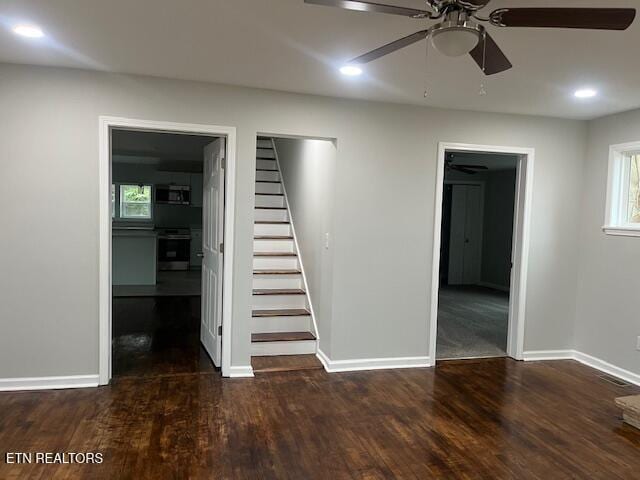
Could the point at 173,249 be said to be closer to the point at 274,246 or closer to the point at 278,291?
the point at 274,246

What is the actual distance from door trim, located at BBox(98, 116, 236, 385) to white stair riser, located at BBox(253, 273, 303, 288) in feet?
3.75

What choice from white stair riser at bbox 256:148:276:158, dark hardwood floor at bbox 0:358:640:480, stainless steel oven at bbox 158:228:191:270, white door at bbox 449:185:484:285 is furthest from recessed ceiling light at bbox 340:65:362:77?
stainless steel oven at bbox 158:228:191:270

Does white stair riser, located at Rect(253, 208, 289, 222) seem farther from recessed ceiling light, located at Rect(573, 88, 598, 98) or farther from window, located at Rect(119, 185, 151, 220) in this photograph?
window, located at Rect(119, 185, 151, 220)

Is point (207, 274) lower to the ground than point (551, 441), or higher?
higher

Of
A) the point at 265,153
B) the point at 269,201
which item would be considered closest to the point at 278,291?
the point at 269,201

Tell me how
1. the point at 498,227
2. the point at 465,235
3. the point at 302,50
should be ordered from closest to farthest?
the point at 302,50, the point at 498,227, the point at 465,235

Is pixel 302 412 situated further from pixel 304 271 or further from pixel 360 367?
pixel 304 271

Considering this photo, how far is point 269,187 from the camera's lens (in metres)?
6.41

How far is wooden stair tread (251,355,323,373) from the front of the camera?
4.19m

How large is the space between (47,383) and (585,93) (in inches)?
178

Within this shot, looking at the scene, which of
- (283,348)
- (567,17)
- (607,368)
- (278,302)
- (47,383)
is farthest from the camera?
(278,302)

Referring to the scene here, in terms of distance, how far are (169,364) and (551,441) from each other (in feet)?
9.78

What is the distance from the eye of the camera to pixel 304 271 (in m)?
5.21

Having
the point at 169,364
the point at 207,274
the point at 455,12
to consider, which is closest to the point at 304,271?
the point at 207,274
